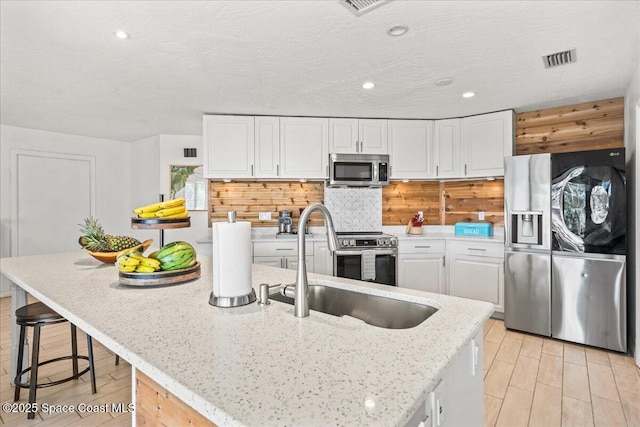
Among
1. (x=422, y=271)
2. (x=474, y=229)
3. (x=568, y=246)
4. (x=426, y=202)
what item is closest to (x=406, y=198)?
(x=426, y=202)

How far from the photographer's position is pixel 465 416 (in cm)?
104

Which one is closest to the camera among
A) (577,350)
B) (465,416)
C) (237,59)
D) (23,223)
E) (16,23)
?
(465,416)

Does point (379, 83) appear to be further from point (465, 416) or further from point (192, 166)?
point (192, 166)

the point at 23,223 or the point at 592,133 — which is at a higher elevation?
the point at 592,133

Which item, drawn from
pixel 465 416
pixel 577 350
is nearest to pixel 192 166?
pixel 465 416

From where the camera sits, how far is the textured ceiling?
1.84 meters

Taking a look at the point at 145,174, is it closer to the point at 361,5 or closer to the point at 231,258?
the point at 361,5

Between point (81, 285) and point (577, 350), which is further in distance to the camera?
point (577, 350)

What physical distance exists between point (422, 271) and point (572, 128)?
217 cm

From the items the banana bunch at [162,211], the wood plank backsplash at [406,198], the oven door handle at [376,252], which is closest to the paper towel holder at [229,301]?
the banana bunch at [162,211]

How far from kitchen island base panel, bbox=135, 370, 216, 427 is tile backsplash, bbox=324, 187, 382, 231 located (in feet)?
11.0

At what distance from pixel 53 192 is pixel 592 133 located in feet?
22.3

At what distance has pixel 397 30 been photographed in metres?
2.02

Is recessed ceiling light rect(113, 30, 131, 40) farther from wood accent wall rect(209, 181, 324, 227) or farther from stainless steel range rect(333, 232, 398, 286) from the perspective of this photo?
stainless steel range rect(333, 232, 398, 286)
